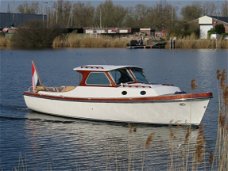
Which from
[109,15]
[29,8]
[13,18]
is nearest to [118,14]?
[109,15]

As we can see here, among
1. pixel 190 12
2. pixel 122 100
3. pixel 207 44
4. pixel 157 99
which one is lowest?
pixel 207 44

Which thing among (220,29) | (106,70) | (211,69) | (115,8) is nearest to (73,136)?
(106,70)

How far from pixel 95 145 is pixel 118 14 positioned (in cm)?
11684

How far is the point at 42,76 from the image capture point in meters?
44.8

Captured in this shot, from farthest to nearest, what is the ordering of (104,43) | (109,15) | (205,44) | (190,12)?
1. (109,15)
2. (190,12)
3. (104,43)
4. (205,44)

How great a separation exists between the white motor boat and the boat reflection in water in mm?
336

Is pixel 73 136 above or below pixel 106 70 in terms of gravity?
below

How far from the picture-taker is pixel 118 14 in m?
135

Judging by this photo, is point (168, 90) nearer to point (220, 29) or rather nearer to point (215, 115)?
point (215, 115)

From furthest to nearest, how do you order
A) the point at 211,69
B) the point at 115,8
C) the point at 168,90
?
the point at 115,8, the point at 211,69, the point at 168,90

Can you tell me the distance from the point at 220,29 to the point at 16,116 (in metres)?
78.1

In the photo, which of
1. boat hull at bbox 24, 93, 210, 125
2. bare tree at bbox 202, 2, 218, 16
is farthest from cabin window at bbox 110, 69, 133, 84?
bare tree at bbox 202, 2, 218, 16

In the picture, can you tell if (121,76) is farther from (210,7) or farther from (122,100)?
(210,7)

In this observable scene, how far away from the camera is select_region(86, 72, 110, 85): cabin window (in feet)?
77.8
